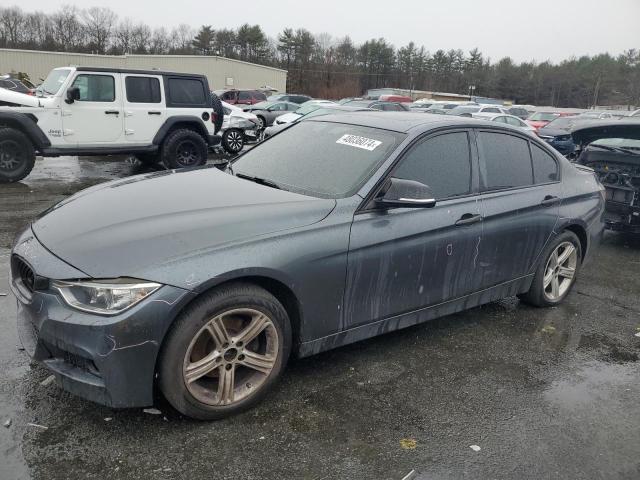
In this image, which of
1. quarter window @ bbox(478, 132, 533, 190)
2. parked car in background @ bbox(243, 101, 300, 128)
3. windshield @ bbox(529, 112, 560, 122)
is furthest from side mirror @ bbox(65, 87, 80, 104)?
windshield @ bbox(529, 112, 560, 122)

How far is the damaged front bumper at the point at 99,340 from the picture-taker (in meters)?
2.43

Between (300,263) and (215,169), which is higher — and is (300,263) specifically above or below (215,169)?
below

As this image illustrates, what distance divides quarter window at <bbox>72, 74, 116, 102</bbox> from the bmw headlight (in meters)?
8.09

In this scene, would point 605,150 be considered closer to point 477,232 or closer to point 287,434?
point 477,232

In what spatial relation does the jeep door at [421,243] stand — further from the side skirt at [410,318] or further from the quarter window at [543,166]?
the quarter window at [543,166]

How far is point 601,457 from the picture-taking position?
9.14 ft

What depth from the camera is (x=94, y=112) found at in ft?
31.8

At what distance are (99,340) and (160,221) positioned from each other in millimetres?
711

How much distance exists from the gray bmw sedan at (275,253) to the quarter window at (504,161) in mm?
16

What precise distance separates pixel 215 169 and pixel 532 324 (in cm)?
297

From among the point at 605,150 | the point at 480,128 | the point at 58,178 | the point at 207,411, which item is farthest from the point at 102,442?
the point at 58,178

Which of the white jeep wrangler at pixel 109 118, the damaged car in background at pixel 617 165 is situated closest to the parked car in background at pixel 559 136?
the damaged car in background at pixel 617 165

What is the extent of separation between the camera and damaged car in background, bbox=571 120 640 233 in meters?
6.91

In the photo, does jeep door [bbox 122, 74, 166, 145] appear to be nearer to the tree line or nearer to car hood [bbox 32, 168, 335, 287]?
car hood [bbox 32, 168, 335, 287]
